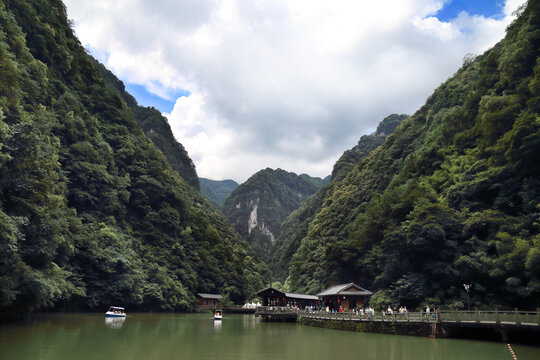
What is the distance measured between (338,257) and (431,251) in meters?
23.3

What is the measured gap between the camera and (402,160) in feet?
255

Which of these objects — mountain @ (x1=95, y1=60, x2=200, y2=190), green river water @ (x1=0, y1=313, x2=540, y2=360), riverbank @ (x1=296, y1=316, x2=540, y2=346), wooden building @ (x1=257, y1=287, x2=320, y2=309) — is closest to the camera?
green river water @ (x1=0, y1=313, x2=540, y2=360)

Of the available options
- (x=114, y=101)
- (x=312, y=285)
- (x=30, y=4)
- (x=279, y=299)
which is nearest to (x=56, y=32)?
(x=30, y=4)

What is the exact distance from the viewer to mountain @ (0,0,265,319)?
1122 inches

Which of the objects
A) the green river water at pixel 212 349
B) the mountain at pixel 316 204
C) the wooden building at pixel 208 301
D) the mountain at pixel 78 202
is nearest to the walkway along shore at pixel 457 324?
the green river water at pixel 212 349

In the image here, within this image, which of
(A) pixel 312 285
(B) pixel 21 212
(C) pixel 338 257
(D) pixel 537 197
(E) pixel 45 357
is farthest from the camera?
(A) pixel 312 285

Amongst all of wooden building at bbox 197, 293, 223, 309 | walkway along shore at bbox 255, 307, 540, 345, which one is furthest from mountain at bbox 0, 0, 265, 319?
walkway along shore at bbox 255, 307, 540, 345

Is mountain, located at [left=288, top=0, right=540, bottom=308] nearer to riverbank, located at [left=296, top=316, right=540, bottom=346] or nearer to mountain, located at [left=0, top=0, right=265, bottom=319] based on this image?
riverbank, located at [left=296, top=316, right=540, bottom=346]

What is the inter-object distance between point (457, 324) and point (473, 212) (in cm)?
1704

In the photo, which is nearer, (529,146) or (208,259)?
(529,146)

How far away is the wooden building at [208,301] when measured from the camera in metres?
76.4

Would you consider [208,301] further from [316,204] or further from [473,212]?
[316,204]

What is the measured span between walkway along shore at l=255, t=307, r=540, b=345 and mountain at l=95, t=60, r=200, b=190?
125 m

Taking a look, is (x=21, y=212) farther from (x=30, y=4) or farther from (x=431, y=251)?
(x=30, y=4)
